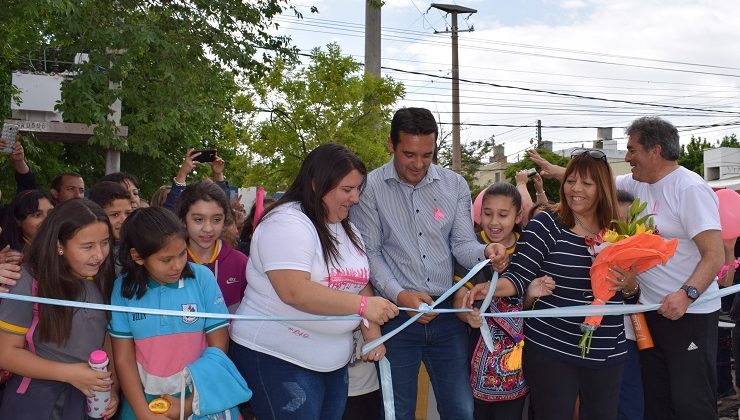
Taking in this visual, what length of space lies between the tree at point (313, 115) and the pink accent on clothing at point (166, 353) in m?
13.5

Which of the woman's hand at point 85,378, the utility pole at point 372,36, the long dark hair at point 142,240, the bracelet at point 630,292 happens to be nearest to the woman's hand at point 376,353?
the long dark hair at point 142,240

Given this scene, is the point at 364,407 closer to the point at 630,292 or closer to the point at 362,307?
the point at 362,307

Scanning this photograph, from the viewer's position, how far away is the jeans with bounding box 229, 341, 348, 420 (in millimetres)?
3113

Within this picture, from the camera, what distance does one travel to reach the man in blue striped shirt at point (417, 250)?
12.5 feet

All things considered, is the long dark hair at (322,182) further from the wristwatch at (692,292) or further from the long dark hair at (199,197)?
the wristwatch at (692,292)

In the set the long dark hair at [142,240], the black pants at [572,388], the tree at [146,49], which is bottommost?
the black pants at [572,388]

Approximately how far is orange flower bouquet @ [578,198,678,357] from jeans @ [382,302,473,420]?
68 centimetres

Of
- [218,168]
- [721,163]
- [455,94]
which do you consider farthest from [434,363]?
[721,163]

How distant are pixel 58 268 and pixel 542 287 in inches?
96.5

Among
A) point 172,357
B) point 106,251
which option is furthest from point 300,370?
point 106,251

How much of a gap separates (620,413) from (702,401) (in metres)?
0.75

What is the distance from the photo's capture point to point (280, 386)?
312 cm

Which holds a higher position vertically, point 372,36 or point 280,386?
point 372,36

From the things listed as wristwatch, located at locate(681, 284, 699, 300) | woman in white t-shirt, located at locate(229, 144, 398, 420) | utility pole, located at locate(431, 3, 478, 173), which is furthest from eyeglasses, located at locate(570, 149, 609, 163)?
utility pole, located at locate(431, 3, 478, 173)
